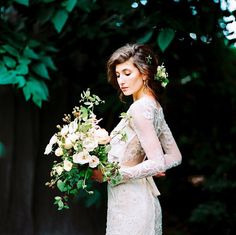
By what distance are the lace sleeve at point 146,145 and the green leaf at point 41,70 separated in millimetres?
1234

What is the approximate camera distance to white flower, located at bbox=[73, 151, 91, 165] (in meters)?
1.99

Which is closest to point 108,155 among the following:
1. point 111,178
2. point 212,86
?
point 111,178

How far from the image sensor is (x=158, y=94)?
2293 mm

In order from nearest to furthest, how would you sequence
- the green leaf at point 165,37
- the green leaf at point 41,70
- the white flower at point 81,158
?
the white flower at point 81,158 → the green leaf at point 165,37 → the green leaf at point 41,70

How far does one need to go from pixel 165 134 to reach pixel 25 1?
1174mm

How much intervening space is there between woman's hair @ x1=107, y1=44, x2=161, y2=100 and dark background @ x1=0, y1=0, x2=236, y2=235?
0.63m

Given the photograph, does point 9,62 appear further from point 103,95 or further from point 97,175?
point 97,175

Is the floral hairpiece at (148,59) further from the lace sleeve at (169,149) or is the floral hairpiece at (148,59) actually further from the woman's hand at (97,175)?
the woman's hand at (97,175)

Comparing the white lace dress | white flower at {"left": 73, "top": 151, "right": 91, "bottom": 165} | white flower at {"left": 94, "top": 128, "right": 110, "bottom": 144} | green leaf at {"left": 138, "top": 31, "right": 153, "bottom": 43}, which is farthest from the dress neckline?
green leaf at {"left": 138, "top": 31, "right": 153, "bottom": 43}

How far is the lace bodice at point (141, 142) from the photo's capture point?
206cm

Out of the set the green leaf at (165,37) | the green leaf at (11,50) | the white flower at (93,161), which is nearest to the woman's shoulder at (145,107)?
the white flower at (93,161)

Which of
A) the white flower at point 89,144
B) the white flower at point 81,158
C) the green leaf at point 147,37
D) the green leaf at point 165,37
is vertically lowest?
the white flower at point 81,158

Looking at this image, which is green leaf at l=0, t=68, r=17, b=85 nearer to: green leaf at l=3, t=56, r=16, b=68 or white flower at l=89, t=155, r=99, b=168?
green leaf at l=3, t=56, r=16, b=68

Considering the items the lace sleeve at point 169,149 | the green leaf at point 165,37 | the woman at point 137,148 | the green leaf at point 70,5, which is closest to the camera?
the woman at point 137,148
